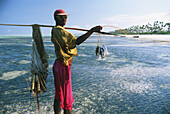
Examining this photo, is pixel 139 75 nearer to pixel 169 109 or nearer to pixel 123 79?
pixel 123 79

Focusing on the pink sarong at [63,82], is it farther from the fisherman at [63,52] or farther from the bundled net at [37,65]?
the bundled net at [37,65]

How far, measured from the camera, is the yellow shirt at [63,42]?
7.70 feet

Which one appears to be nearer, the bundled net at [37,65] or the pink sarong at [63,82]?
the pink sarong at [63,82]

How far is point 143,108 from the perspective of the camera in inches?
145

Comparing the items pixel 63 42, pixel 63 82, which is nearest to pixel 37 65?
pixel 63 82

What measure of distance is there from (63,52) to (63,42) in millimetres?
171

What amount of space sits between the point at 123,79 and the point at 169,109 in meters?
2.60

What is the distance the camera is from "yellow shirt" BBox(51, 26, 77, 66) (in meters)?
2.35

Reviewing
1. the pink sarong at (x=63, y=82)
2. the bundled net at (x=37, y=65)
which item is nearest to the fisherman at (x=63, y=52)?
the pink sarong at (x=63, y=82)

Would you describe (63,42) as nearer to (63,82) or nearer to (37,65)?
(63,82)

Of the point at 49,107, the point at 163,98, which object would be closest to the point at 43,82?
the point at 49,107

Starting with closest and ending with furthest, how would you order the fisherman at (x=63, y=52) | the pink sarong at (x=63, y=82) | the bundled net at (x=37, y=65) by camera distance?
the fisherman at (x=63, y=52) → the pink sarong at (x=63, y=82) → the bundled net at (x=37, y=65)

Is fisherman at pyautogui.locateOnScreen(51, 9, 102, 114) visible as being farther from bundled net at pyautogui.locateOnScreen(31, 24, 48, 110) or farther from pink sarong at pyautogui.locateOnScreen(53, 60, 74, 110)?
bundled net at pyautogui.locateOnScreen(31, 24, 48, 110)

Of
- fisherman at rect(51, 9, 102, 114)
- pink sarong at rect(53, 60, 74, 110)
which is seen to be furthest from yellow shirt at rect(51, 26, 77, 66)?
pink sarong at rect(53, 60, 74, 110)
